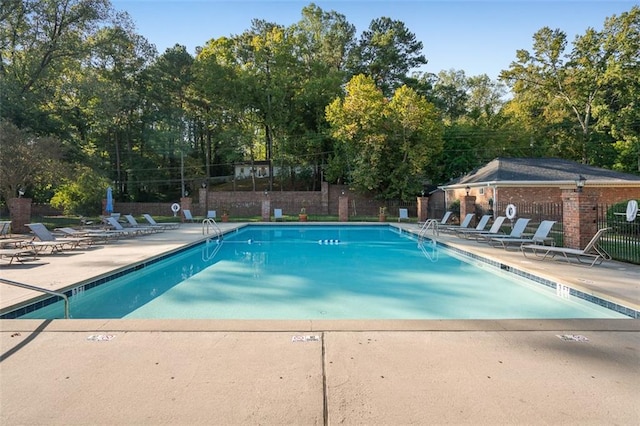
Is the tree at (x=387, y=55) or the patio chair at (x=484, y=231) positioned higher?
the tree at (x=387, y=55)

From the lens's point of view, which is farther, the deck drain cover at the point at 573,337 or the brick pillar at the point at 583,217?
the brick pillar at the point at 583,217

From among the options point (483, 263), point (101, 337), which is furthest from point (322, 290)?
point (483, 263)

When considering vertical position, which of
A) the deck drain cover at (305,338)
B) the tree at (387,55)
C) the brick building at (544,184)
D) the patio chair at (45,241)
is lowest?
the deck drain cover at (305,338)

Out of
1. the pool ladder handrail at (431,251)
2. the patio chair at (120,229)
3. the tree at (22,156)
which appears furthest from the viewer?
the tree at (22,156)

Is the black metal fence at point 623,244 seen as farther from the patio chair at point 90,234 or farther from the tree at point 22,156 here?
the tree at point 22,156

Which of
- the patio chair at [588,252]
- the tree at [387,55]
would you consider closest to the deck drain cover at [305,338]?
the patio chair at [588,252]

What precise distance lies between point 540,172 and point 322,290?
16755 mm

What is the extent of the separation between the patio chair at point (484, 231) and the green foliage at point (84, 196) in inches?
813

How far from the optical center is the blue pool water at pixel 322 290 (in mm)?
5625

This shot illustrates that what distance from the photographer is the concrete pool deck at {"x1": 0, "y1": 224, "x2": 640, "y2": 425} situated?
2.35 meters

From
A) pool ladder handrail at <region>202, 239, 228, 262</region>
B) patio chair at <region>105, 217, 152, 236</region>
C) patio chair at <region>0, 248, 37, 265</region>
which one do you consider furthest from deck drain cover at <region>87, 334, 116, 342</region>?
patio chair at <region>105, 217, 152, 236</region>

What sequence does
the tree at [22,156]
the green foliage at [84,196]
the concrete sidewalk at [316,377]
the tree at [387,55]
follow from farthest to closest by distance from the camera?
1. the tree at [387,55]
2. the green foliage at [84,196]
3. the tree at [22,156]
4. the concrete sidewalk at [316,377]

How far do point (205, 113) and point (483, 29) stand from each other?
27.3 metres

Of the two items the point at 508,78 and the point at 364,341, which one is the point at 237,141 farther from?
the point at 364,341
